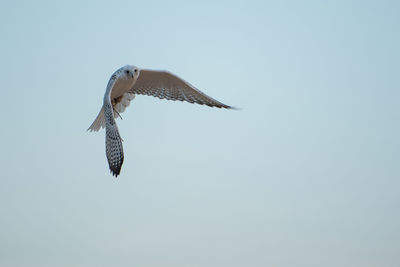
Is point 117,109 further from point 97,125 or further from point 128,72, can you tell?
point 128,72

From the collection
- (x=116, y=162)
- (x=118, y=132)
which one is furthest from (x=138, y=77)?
(x=116, y=162)

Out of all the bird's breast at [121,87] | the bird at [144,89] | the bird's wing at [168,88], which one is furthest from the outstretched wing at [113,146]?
the bird's wing at [168,88]

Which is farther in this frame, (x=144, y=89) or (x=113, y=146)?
(x=144, y=89)

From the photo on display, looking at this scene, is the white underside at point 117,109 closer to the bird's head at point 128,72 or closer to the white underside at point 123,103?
the white underside at point 123,103

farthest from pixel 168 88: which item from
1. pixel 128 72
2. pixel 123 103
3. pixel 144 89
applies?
pixel 128 72

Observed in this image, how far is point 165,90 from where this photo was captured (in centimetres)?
1362

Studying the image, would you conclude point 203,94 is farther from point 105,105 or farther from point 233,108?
point 105,105

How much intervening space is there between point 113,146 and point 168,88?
3.42 metres

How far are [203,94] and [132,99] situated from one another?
5.01ft

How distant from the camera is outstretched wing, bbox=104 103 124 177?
1007cm

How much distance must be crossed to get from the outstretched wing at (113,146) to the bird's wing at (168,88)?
2124 millimetres

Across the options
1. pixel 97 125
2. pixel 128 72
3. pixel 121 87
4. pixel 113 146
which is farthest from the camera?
pixel 97 125

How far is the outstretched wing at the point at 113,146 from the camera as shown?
1007 centimetres

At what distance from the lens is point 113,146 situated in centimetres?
1047
